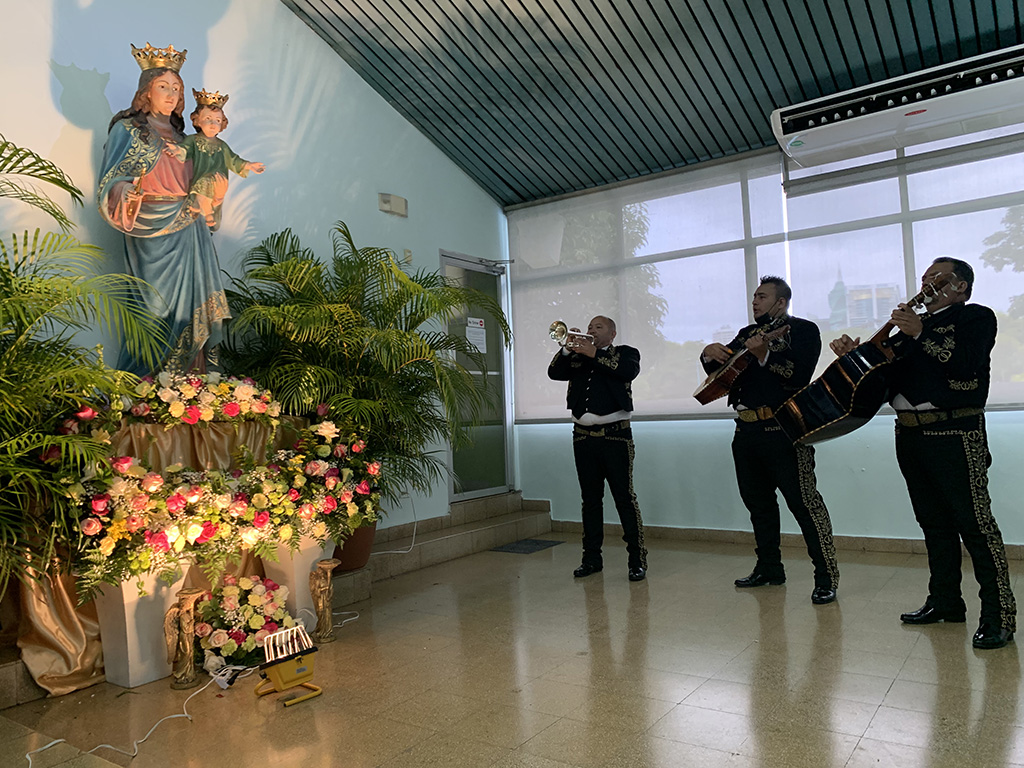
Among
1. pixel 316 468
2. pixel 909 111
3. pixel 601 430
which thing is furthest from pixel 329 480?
pixel 909 111

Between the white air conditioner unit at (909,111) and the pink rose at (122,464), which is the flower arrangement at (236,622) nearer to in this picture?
the pink rose at (122,464)

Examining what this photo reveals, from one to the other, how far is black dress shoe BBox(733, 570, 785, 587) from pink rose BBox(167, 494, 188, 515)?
3.15 m

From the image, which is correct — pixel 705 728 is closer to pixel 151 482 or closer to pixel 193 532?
pixel 193 532

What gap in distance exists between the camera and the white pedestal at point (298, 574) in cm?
384

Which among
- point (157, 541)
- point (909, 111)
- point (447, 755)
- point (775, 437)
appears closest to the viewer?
point (447, 755)

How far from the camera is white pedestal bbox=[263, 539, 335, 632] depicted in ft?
12.6

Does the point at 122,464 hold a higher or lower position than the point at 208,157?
lower

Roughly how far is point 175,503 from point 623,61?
405 centimetres

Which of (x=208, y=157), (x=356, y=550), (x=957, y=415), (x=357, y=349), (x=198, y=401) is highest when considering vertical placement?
(x=208, y=157)

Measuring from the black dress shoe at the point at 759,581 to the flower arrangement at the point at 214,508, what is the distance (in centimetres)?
226

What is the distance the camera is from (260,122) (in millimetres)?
5133

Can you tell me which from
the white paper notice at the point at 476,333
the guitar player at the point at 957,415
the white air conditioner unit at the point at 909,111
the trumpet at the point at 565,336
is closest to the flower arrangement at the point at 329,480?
the trumpet at the point at 565,336

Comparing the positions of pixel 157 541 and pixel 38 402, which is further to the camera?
pixel 157 541

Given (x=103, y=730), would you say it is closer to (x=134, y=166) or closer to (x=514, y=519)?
→ (x=134, y=166)
